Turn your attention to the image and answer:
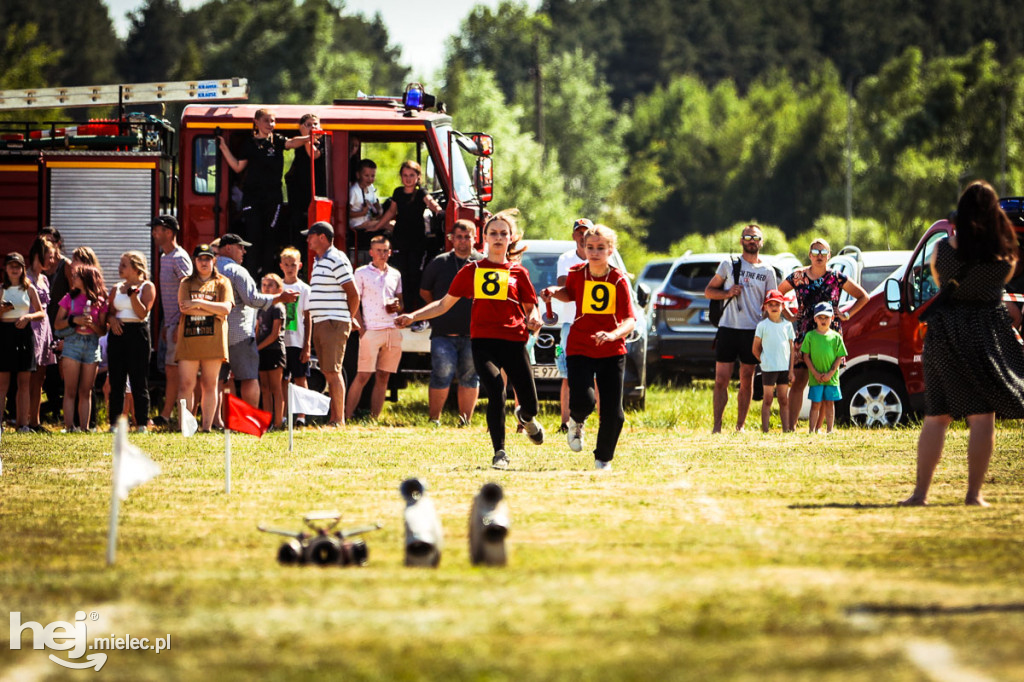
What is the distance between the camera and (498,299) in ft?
35.5

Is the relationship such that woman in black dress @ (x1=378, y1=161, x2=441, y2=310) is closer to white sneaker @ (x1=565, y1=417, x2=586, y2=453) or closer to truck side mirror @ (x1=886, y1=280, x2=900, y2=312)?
truck side mirror @ (x1=886, y1=280, x2=900, y2=312)

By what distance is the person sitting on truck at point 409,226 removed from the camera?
16031 mm

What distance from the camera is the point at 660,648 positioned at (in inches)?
186

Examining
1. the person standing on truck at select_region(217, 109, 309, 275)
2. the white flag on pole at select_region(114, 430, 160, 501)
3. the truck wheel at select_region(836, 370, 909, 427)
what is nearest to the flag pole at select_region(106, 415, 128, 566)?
the white flag on pole at select_region(114, 430, 160, 501)

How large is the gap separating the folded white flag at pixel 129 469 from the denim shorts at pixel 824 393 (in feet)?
29.6

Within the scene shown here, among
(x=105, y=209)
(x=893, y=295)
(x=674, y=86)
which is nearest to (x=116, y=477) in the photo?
(x=893, y=295)

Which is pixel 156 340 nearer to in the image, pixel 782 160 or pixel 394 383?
pixel 394 383

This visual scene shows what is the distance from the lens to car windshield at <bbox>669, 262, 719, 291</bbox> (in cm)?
2088

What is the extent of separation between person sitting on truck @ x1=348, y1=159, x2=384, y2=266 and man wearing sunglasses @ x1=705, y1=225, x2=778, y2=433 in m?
3.87

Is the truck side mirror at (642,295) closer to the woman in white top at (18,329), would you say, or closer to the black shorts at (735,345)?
the black shorts at (735,345)

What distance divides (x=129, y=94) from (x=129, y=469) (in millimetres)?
12559

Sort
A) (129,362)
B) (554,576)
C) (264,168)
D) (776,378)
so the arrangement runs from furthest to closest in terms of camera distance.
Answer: (264,168)
(776,378)
(129,362)
(554,576)

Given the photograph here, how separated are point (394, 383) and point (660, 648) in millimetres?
12144

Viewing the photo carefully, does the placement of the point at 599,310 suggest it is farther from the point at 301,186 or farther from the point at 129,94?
the point at 129,94
